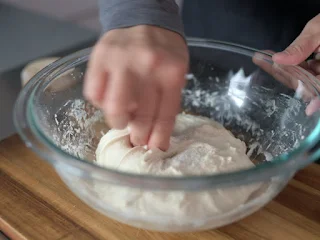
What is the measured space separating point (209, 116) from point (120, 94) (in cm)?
39

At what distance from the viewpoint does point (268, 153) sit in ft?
2.35

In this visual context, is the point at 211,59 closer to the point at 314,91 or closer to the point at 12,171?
the point at 314,91

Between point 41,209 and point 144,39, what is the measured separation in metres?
0.30

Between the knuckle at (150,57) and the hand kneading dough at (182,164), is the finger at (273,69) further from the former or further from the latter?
the knuckle at (150,57)

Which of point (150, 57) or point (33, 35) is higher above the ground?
point (150, 57)

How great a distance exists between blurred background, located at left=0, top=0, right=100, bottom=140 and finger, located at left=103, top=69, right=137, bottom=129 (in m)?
0.64

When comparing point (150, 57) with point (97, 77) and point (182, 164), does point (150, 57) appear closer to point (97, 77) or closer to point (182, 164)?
point (97, 77)

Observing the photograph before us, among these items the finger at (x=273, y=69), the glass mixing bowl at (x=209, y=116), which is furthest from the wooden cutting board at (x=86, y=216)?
the finger at (x=273, y=69)

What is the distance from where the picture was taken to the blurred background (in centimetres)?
109

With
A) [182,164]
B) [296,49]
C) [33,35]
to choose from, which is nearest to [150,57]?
[182,164]

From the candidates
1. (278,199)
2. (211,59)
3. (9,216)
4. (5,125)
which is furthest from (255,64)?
(5,125)

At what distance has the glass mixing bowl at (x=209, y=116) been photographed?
446 mm

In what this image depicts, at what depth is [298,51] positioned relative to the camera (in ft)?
2.21

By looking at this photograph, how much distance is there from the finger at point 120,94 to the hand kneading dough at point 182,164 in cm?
10
